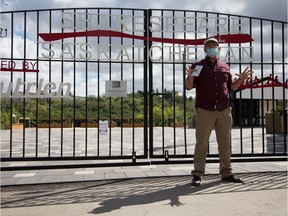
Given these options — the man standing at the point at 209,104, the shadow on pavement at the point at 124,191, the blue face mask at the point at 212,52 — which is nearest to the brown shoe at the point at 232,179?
the man standing at the point at 209,104

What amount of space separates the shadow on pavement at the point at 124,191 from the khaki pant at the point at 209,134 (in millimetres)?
262

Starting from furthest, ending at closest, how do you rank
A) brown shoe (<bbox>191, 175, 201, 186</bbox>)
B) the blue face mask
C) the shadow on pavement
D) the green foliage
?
the green foliage, the blue face mask, brown shoe (<bbox>191, 175, 201, 186</bbox>), the shadow on pavement

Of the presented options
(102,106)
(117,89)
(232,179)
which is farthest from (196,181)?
(102,106)

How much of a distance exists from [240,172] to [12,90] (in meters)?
4.07

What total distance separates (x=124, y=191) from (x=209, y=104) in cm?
163

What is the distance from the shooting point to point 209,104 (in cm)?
518

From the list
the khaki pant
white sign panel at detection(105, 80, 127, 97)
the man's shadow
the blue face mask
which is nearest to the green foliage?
white sign panel at detection(105, 80, 127, 97)

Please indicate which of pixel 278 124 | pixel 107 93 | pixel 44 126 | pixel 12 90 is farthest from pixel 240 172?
pixel 44 126

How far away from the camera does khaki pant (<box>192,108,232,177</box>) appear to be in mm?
5203

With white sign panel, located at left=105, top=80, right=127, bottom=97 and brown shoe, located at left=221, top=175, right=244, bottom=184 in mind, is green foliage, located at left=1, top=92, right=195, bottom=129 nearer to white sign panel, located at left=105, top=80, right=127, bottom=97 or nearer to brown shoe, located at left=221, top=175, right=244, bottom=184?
white sign panel, located at left=105, top=80, right=127, bottom=97

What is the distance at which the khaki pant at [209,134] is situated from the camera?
5203 millimetres

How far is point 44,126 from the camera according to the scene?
28531mm

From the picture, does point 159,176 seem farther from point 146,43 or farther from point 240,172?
point 146,43

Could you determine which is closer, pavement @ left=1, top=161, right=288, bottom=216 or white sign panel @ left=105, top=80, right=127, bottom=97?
pavement @ left=1, top=161, right=288, bottom=216
